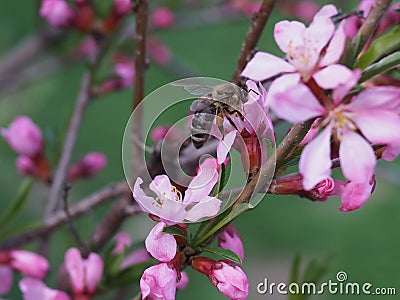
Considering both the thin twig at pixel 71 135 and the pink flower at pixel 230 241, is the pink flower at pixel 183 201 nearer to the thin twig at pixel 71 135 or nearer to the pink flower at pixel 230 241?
Answer: the pink flower at pixel 230 241

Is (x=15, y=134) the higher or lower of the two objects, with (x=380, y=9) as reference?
higher

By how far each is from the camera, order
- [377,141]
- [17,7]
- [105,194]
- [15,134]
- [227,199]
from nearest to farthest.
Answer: [377,141]
[227,199]
[105,194]
[15,134]
[17,7]

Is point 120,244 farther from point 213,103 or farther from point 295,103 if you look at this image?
point 295,103

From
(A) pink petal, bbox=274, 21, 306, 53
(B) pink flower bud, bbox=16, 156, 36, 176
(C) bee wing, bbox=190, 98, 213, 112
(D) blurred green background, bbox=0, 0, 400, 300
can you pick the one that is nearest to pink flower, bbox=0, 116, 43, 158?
(B) pink flower bud, bbox=16, 156, 36, 176

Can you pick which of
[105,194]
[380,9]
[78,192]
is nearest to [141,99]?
[105,194]

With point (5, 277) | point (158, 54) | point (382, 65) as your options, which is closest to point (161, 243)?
point (382, 65)

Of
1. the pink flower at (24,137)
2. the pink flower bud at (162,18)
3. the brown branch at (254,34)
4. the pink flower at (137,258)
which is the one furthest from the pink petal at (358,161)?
the pink flower bud at (162,18)

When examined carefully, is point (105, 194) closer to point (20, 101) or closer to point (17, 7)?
point (20, 101)

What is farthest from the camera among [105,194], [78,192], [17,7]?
[17,7]
